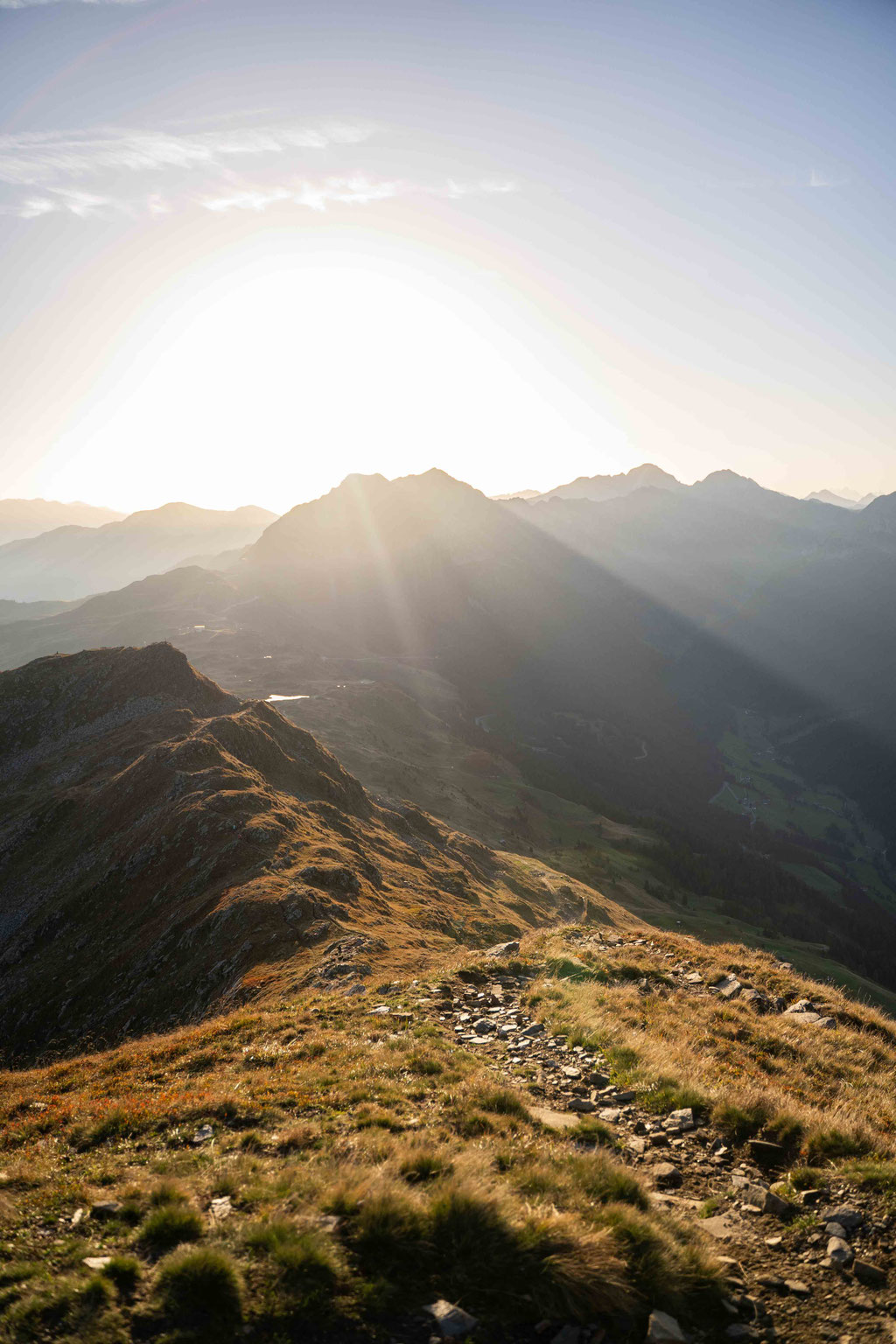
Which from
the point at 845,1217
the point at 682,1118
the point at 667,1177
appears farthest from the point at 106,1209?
the point at 845,1217

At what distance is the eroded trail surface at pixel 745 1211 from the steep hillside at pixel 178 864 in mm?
11838

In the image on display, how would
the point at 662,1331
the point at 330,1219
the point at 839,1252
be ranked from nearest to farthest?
the point at 662,1331, the point at 330,1219, the point at 839,1252

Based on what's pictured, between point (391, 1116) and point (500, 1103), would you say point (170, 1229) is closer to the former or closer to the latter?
point (391, 1116)

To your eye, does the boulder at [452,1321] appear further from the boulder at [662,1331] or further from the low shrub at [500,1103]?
the low shrub at [500,1103]

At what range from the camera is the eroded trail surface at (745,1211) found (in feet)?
25.2

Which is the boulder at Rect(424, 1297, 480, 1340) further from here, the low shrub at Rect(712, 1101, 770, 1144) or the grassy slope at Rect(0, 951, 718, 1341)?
the low shrub at Rect(712, 1101, 770, 1144)

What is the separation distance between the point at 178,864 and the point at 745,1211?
35368 mm

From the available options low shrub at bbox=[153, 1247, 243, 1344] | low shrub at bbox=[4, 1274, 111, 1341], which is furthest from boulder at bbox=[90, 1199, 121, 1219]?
low shrub at bbox=[153, 1247, 243, 1344]

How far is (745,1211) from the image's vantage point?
9805 millimetres

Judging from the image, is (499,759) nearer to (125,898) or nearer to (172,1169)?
(125,898)

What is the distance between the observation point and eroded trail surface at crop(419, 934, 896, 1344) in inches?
303

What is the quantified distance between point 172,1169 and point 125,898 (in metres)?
31.3

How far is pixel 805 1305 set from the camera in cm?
794

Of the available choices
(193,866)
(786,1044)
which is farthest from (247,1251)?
(193,866)
